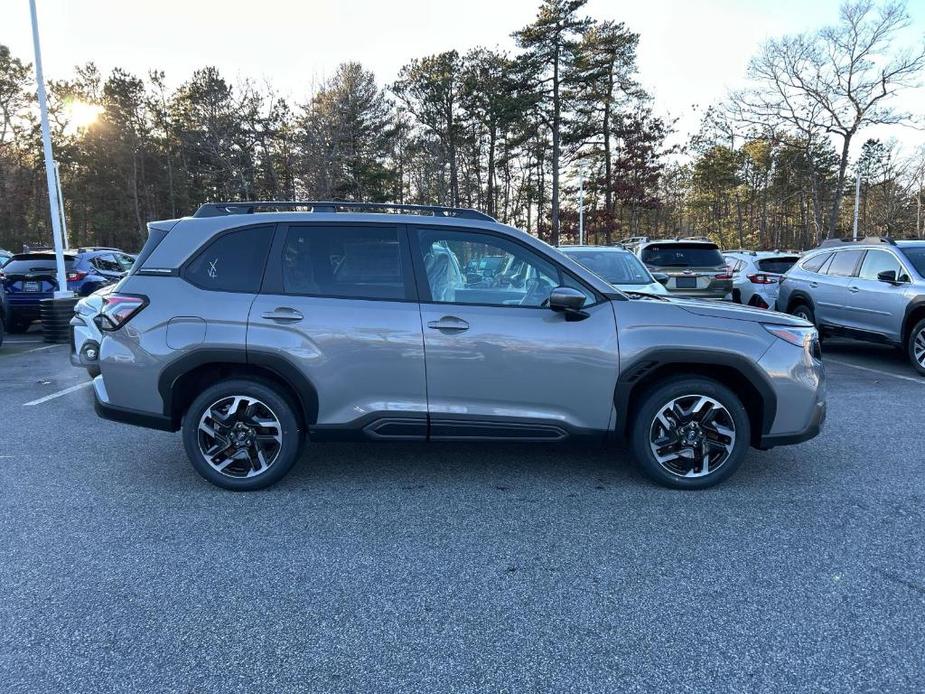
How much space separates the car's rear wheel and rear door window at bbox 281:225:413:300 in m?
7.37

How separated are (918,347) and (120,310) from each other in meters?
9.09

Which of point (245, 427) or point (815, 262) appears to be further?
point (815, 262)

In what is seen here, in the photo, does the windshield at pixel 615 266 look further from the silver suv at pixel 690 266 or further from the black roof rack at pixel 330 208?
the black roof rack at pixel 330 208

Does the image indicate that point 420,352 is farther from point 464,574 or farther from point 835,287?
point 835,287

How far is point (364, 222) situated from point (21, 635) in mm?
2830

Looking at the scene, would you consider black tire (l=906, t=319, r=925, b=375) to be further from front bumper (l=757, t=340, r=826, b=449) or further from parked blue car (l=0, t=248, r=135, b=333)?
parked blue car (l=0, t=248, r=135, b=333)

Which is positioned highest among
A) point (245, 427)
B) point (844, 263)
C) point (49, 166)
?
point (49, 166)

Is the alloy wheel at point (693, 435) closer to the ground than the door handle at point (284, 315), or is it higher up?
closer to the ground

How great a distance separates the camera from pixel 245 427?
4078 mm

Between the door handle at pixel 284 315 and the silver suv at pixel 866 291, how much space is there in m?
7.92

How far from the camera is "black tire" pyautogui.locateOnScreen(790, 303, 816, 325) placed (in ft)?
32.0

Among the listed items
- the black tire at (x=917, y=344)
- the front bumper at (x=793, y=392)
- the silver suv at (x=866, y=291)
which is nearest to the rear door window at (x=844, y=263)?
the silver suv at (x=866, y=291)

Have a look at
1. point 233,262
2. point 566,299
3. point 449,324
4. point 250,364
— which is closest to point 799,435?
point 566,299

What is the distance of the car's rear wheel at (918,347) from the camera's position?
26.1 ft
